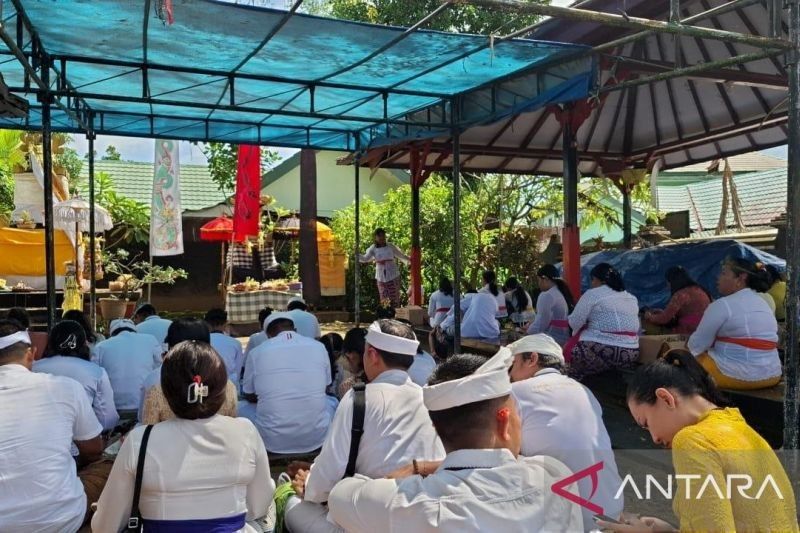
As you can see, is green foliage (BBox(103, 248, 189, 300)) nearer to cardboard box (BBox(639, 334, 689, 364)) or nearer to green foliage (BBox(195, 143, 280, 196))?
green foliage (BBox(195, 143, 280, 196))

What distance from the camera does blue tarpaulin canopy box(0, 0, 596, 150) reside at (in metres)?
5.14

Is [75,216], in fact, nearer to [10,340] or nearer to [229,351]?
[229,351]

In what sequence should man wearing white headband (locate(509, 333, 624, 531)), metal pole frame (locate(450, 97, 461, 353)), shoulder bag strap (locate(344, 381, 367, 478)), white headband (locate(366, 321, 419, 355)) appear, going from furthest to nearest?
metal pole frame (locate(450, 97, 461, 353)) → white headband (locate(366, 321, 419, 355)) → man wearing white headband (locate(509, 333, 624, 531)) → shoulder bag strap (locate(344, 381, 367, 478))

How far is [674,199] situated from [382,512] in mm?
25076

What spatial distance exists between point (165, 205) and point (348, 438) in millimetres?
10576

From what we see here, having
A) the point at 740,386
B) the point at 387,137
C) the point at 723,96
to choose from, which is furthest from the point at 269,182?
the point at 740,386

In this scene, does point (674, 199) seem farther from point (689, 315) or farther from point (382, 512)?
point (382, 512)

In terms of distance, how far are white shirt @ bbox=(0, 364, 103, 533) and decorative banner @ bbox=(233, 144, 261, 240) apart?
34.7 feet

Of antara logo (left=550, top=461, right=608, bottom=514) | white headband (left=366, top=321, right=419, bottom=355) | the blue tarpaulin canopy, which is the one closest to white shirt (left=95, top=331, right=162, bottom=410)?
the blue tarpaulin canopy

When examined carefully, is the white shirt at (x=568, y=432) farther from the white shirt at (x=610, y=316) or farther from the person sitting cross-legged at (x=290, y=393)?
the white shirt at (x=610, y=316)

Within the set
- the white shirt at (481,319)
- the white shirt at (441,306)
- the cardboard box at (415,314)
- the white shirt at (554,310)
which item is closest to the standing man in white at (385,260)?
the cardboard box at (415,314)

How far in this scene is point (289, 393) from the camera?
4.34m

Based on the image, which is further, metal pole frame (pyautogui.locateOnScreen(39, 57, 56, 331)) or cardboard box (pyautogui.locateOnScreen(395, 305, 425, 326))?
cardboard box (pyautogui.locateOnScreen(395, 305, 425, 326))

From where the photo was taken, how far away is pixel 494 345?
8.23m
